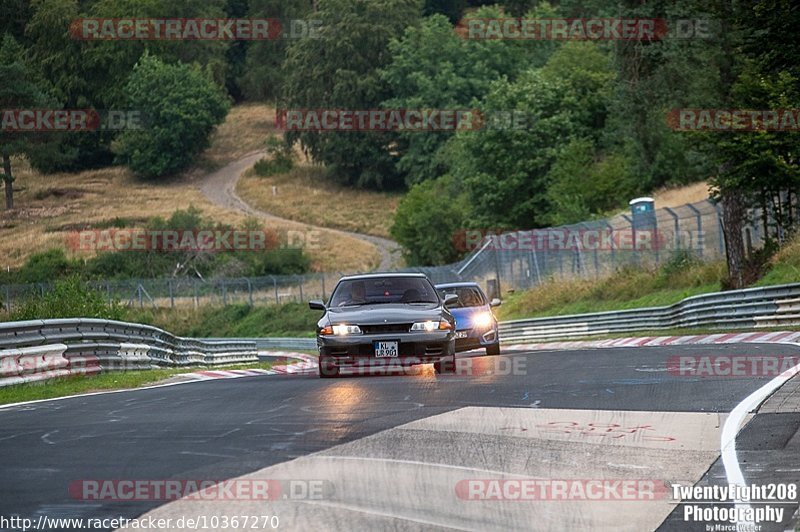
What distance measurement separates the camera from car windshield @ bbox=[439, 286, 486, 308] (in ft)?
81.5

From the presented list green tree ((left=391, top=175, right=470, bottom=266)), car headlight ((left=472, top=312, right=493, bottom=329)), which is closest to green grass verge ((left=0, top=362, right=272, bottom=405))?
car headlight ((left=472, top=312, right=493, bottom=329))

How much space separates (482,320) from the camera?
24312 mm

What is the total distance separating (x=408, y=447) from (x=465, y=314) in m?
15.0

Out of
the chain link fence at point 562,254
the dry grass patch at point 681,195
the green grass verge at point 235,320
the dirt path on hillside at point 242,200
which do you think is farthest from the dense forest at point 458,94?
the green grass verge at point 235,320

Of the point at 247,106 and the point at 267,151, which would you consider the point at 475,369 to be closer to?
the point at 267,151

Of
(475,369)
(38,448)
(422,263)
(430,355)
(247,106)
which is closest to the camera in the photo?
(38,448)

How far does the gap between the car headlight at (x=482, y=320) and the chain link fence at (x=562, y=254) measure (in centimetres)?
958

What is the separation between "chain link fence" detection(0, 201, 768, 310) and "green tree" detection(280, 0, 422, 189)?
43.7 m

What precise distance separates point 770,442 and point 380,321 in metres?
8.45

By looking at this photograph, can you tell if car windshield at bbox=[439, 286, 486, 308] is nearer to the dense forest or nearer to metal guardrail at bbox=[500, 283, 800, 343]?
metal guardrail at bbox=[500, 283, 800, 343]

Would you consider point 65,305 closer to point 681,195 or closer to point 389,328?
point 389,328

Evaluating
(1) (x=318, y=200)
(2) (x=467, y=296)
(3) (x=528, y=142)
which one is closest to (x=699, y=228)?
(2) (x=467, y=296)

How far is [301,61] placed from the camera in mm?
114812

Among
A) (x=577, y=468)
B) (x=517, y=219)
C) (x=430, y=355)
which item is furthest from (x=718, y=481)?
(x=517, y=219)
